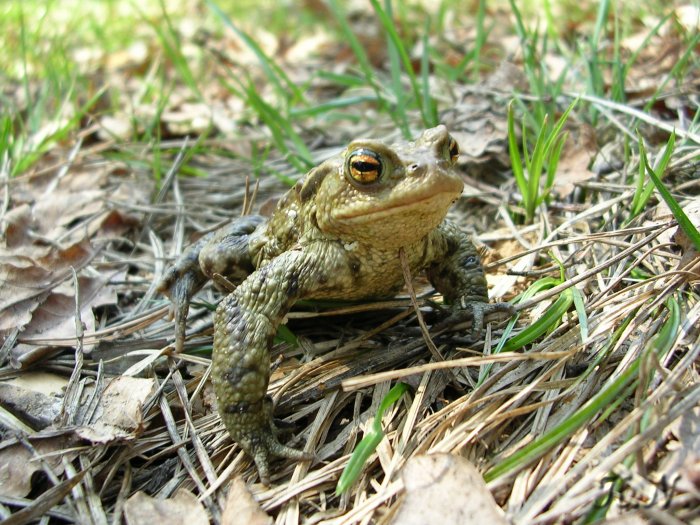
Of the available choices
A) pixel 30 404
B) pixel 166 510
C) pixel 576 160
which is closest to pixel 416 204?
pixel 166 510

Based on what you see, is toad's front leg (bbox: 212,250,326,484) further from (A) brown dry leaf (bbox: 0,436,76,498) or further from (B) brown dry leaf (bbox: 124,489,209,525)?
(A) brown dry leaf (bbox: 0,436,76,498)

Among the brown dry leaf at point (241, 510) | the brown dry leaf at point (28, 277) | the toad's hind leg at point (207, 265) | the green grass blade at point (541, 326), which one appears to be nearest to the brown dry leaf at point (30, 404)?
the brown dry leaf at point (28, 277)

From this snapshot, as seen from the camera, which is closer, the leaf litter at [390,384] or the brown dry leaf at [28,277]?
the leaf litter at [390,384]

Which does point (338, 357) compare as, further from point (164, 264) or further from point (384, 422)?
point (164, 264)

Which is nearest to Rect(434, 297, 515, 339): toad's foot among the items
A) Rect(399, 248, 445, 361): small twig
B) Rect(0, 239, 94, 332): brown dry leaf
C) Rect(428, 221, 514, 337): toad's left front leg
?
Rect(428, 221, 514, 337): toad's left front leg

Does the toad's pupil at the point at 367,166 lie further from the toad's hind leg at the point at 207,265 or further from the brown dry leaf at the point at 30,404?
the brown dry leaf at the point at 30,404

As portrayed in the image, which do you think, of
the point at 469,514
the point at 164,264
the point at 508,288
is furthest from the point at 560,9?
the point at 469,514
